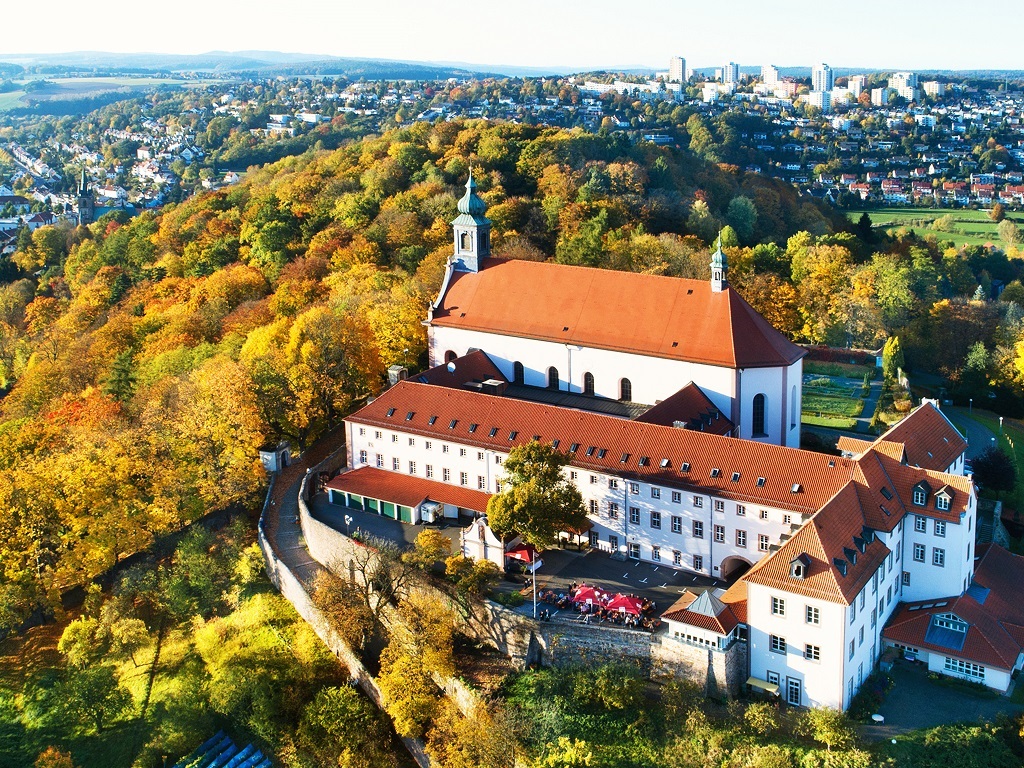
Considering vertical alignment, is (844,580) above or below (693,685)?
above

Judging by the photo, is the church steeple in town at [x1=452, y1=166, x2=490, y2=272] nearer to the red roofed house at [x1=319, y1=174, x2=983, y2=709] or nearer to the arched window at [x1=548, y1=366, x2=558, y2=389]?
the red roofed house at [x1=319, y1=174, x2=983, y2=709]

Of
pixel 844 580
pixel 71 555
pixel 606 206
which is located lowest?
pixel 71 555

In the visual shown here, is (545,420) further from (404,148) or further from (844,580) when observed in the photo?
(404,148)

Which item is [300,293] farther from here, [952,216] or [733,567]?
[952,216]

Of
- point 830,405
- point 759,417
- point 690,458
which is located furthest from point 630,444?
point 830,405

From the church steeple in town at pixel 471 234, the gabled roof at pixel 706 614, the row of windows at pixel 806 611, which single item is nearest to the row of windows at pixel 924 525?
the row of windows at pixel 806 611

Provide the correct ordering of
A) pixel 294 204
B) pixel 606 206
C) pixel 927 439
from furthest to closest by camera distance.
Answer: pixel 294 204, pixel 606 206, pixel 927 439

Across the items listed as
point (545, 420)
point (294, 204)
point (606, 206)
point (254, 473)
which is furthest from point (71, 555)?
point (294, 204)
